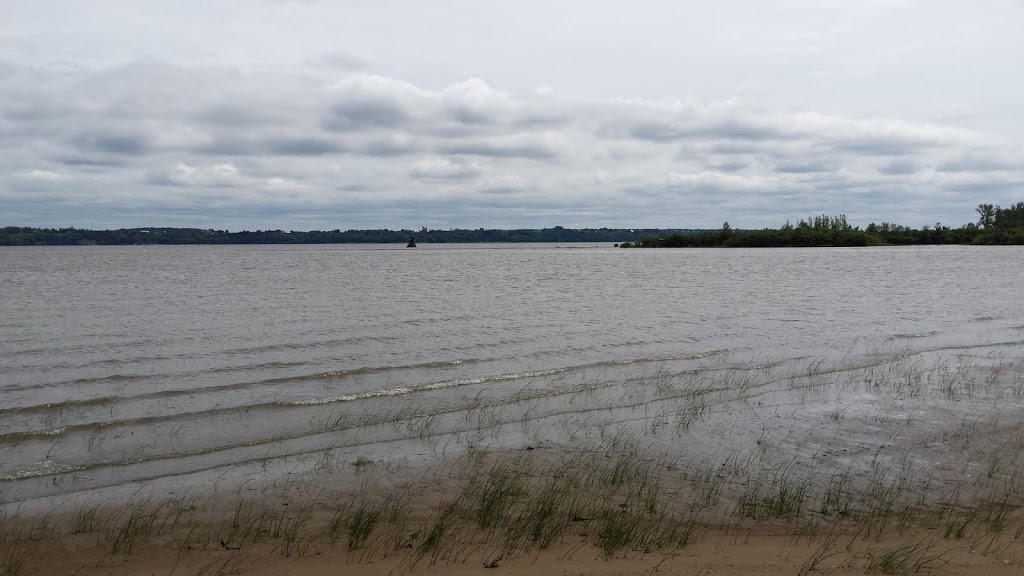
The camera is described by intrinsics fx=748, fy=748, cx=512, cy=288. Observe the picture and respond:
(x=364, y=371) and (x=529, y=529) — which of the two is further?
(x=364, y=371)

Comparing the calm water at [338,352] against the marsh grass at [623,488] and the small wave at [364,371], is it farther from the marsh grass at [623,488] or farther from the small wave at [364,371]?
the marsh grass at [623,488]

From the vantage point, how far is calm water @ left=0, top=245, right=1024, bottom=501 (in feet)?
44.4

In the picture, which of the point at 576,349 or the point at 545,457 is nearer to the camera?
the point at 545,457

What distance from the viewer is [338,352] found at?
76.6 feet

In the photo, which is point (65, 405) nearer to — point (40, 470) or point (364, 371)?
point (40, 470)

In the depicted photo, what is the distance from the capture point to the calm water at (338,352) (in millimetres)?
13539

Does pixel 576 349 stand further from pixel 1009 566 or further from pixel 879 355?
pixel 1009 566

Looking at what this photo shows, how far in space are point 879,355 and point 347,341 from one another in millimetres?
16914

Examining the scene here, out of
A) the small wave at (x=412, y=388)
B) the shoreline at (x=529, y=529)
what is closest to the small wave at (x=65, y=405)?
the small wave at (x=412, y=388)

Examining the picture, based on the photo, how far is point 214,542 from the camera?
848cm

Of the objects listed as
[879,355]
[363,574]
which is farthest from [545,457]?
[879,355]

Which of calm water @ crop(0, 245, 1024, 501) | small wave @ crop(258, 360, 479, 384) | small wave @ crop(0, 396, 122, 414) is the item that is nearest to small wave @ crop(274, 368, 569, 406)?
calm water @ crop(0, 245, 1024, 501)

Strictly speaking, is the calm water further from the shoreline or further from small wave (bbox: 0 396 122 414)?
the shoreline

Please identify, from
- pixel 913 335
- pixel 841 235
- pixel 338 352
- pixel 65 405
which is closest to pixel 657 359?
pixel 338 352
